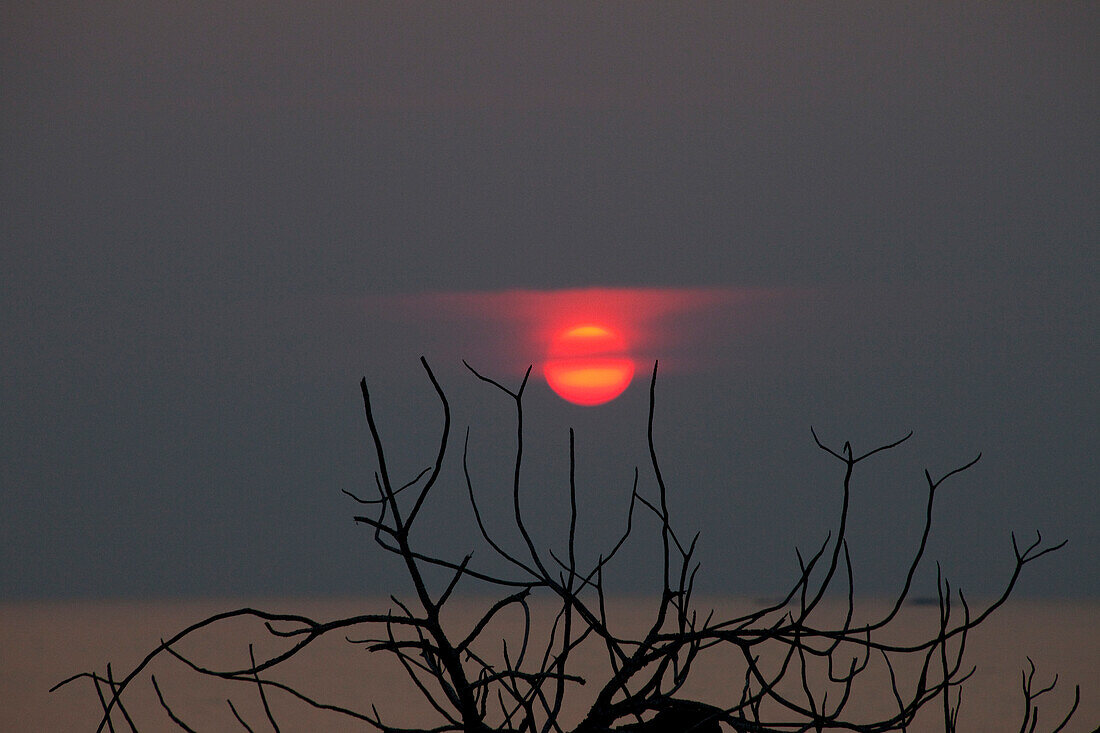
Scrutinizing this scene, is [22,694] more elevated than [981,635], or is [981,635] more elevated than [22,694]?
[981,635]

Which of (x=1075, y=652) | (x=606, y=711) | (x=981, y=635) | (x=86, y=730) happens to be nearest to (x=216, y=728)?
(x=86, y=730)

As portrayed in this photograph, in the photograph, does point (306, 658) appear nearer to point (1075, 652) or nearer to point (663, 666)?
point (1075, 652)

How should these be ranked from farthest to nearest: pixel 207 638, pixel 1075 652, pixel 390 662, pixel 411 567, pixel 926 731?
pixel 207 638 → pixel 1075 652 → pixel 390 662 → pixel 926 731 → pixel 411 567

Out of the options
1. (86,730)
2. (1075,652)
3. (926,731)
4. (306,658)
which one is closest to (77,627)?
(306,658)

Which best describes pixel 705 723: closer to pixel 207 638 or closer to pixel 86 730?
pixel 86 730

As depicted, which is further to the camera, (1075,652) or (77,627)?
(77,627)

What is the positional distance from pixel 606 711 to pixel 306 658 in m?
81.5

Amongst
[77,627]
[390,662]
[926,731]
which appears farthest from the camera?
[77,627]

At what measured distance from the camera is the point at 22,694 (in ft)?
178

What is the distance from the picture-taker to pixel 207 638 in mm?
97875

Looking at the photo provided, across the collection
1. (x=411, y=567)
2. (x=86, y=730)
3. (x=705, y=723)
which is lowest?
(x=705, y=723)

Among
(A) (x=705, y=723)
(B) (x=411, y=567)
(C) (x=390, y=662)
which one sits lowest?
(A) (x=705, y=723)

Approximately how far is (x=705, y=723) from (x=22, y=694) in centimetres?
6020

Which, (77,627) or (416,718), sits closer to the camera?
(416,718)
